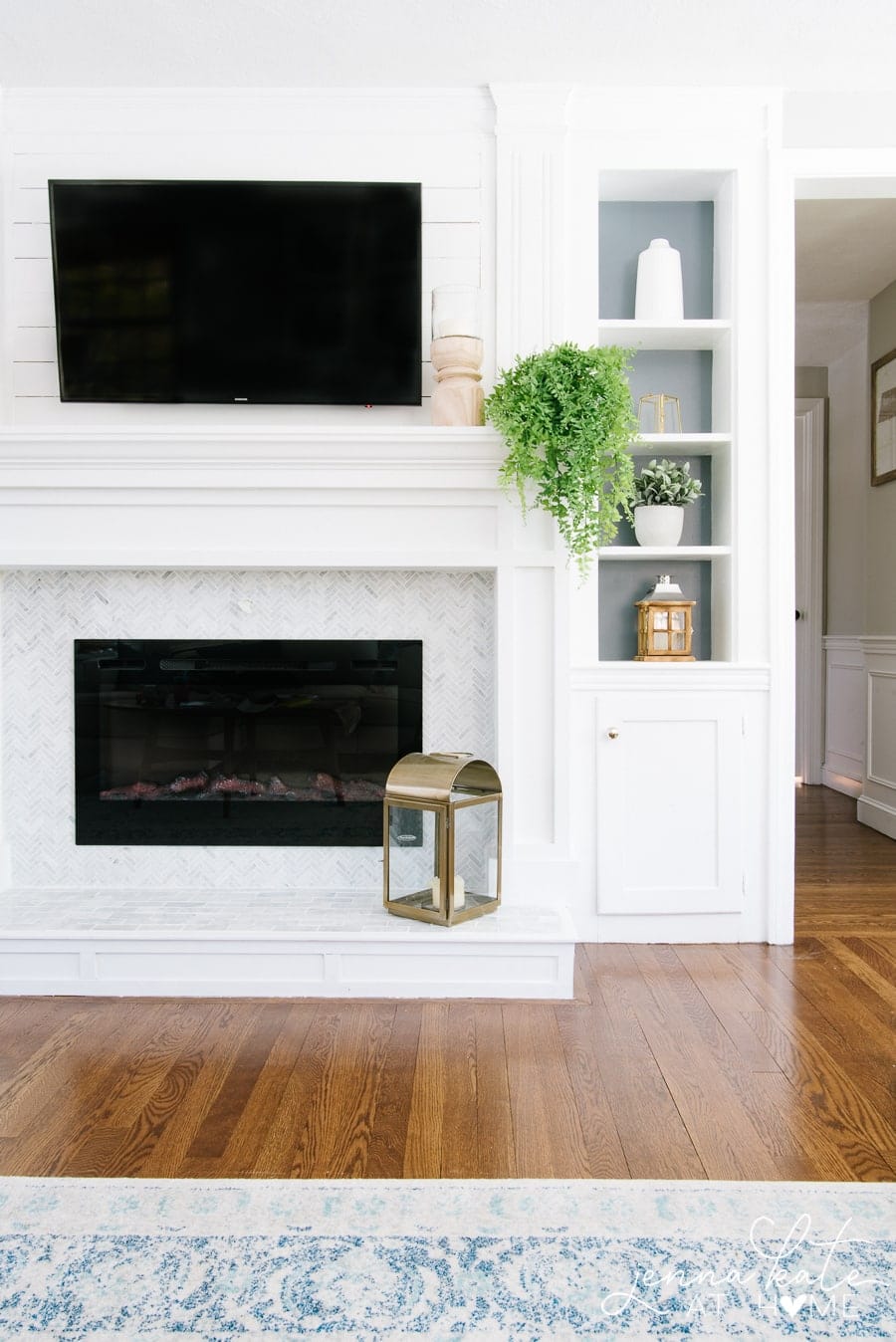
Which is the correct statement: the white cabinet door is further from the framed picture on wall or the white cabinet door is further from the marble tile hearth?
the framed picture on wall

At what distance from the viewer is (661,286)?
2906 mm

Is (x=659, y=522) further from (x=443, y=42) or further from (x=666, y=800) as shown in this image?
(x=443, y=42)

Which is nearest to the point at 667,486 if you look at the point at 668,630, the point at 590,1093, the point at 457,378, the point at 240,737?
the point at 668,630

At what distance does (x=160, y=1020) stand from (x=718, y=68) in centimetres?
300

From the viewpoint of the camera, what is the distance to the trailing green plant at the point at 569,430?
2463 millimetres

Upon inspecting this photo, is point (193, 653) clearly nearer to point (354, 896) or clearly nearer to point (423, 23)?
point (354, 896)

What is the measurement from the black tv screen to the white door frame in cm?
371

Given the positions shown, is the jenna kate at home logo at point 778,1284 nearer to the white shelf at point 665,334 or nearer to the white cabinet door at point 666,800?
the white cabinet door at point 666,800

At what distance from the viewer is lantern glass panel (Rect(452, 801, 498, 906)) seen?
9.38 feet

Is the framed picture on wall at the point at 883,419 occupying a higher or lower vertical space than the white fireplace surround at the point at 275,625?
higher

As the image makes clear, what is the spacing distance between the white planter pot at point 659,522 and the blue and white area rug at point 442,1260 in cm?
183

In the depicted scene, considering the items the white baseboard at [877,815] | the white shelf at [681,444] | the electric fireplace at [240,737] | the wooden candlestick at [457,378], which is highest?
the wooden candlestick at [457,378]

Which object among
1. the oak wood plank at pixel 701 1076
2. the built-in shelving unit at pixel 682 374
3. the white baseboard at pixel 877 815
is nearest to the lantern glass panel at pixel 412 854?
the oak wood plank at pixel 701 1076

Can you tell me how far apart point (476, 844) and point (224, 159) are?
2.19 metres
